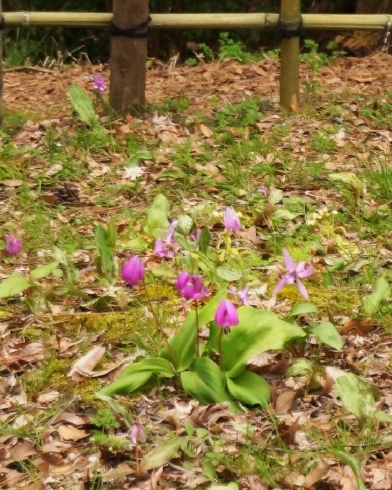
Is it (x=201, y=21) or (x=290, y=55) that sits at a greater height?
(x=201, y=21)

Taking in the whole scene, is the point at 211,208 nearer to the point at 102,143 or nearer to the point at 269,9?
the point at 102,143

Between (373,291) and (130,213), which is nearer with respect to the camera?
(373,291)

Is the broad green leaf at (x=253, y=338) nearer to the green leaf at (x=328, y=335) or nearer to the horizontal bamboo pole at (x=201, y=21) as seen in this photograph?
the green leaf at (x=328, y=335)

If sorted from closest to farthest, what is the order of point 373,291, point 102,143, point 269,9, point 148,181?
point 373,291 → point 148,181 → point 102,143 → point 269,9

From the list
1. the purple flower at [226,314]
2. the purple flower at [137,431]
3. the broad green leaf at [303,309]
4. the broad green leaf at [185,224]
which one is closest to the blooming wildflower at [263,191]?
the broad green leaf at [185,224]

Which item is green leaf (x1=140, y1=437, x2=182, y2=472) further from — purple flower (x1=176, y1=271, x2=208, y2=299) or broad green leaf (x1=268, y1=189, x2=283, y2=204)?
broad green leaf (x1=268, y1=189, x2=283, y2=204)

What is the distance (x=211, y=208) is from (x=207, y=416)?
1.83 meters

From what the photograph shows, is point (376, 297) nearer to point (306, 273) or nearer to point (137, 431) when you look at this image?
point (306, 273)

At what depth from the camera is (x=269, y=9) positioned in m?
8.03

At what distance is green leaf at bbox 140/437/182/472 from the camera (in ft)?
8.79

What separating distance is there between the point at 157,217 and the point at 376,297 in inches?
48.4

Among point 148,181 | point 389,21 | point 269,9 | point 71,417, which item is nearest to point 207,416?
point 71,417

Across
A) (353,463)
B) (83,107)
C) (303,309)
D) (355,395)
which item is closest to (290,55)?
(83,107)

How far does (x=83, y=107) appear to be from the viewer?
18.5 ft
